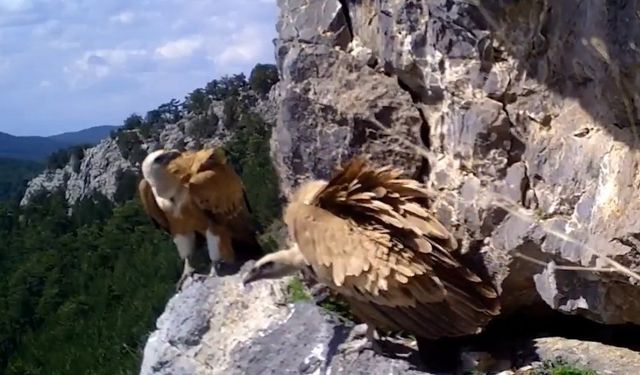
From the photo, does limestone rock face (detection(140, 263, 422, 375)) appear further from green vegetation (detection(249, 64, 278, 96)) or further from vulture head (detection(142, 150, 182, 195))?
green vegetation (detection(249, 64, 278, 96))

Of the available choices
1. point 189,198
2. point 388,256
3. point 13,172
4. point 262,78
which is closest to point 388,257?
point 388,256

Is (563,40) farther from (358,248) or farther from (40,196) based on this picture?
(40,196)

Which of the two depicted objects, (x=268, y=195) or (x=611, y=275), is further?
(x=268, y=195)

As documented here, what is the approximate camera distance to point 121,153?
27953 millimetres

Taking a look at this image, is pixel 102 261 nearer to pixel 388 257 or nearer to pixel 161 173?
pixel 161 173

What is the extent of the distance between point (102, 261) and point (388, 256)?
684 inches

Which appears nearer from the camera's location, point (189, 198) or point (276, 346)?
point (276, 346)

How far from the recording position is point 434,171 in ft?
16.8

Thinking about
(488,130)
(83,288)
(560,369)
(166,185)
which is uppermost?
(488,130)

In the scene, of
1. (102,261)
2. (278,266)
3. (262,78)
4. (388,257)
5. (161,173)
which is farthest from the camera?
(262,78)

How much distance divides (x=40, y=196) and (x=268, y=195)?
1840 centimetres

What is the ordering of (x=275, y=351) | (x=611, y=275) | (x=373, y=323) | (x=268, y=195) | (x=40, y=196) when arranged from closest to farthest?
(x=611, y=275) < (x=373, y=323) < (x=275, y=351) < (x=268, y=195) < (x=40, y=196)

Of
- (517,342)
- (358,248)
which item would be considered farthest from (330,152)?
(517,342)

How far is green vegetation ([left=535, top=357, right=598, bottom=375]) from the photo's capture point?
460 centimetres
